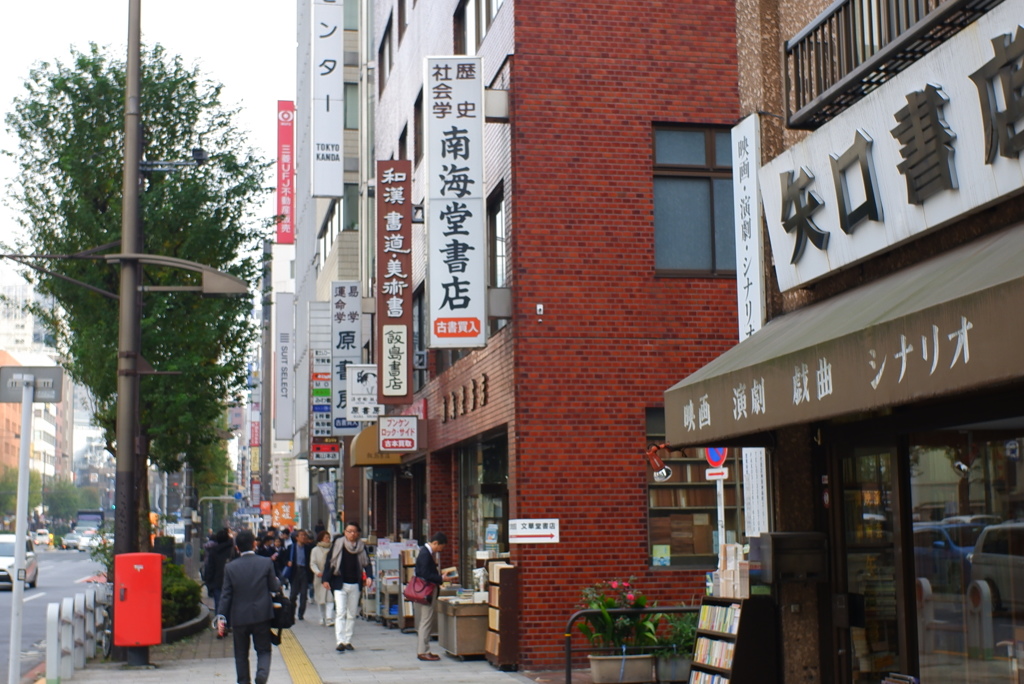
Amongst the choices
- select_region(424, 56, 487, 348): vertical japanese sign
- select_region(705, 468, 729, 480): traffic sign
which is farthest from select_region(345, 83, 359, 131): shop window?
select_region(705, 468, 729, 480): traffic sign

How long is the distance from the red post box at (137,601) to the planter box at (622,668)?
555 cm

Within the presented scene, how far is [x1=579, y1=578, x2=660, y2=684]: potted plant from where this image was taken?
14320mm

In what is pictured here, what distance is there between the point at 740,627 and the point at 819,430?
1.81 meters

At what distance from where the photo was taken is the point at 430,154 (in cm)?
1748

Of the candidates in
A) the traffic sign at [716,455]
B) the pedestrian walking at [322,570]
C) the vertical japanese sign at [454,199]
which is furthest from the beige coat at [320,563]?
the traffic sign at [716,455]

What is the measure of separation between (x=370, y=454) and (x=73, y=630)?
13.5m

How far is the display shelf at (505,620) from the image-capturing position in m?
16.5

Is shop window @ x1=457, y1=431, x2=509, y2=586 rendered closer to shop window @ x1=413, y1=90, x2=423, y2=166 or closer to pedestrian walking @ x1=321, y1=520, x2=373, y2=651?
pedestrian walking @ x1=321, y1=520, x2=373, y2=651

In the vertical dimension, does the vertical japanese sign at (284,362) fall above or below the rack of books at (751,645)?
above

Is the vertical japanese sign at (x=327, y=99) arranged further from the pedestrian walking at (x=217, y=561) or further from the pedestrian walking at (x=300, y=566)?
the pedestrian walking at (x=217, y=561)

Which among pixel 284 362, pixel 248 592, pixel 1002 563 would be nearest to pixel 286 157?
pixel 284 362

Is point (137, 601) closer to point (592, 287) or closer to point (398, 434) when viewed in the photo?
point (592, 287)

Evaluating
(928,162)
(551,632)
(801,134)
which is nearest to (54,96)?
(551,632)

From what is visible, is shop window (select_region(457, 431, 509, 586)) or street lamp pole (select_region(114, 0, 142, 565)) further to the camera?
shop window (select_region(457, 431, 509, 586))
